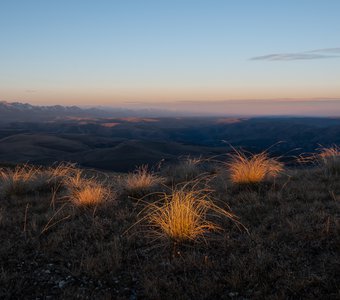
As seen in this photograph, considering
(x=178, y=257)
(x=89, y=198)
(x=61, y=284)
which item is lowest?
(x=61, y=284)

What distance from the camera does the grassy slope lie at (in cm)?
364

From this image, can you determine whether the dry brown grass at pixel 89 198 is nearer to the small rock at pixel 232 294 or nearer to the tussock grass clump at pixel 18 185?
the tussock grass clump at pixel 18 185

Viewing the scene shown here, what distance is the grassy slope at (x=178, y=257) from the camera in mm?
3641

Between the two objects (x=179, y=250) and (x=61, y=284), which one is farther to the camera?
(x=179, y=250)

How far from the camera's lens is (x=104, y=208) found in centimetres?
664

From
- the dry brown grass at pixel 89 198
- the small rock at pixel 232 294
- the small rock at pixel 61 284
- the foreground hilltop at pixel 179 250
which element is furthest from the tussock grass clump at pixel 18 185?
the small rock at pixel 232 294

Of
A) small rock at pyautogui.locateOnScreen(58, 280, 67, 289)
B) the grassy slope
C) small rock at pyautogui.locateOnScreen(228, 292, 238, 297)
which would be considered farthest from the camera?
small rock at pyautogui.locateOnScreen(58, 280, 67, 289)

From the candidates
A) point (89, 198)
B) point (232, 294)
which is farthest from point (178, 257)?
point (89, 198)

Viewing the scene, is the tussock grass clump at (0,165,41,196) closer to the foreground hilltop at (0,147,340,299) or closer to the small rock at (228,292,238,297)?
the foreground hilltop at (0,147,340,299)

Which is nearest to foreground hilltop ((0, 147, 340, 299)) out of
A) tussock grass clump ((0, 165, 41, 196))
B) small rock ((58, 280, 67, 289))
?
small rock ((58, 280, 67, 289))

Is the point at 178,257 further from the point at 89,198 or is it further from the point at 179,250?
the point at 89,198

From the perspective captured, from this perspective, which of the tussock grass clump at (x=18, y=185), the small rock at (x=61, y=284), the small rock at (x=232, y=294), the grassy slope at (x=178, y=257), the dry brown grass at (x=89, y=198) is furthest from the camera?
the tussock grass clump at (x=18, y=185)

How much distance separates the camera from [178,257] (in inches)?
174

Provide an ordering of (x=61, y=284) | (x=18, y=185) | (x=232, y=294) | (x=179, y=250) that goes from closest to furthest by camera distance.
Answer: (x=232, y=294) → (x=61, y=284) → (x=179, y=250) → (x=18, y=185)
